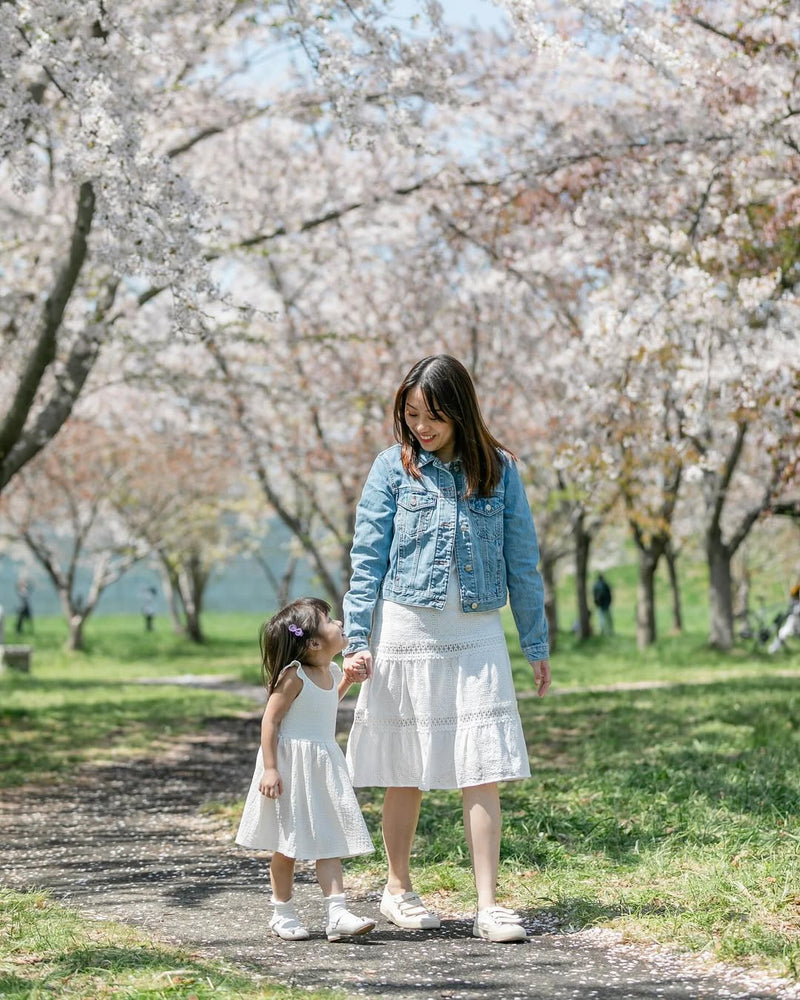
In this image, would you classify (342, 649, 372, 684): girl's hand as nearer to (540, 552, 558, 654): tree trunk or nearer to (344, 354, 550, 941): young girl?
(344, 354, 550, 941): young girl

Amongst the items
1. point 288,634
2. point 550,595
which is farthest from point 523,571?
point 550,595

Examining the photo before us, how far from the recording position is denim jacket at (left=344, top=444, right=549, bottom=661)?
13.0 ft

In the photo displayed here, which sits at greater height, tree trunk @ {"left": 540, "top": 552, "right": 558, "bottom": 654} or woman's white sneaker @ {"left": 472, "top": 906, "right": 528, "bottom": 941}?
tree trunk @ {"left": 540, "top": 552, "right": 558, "bottom": 654}

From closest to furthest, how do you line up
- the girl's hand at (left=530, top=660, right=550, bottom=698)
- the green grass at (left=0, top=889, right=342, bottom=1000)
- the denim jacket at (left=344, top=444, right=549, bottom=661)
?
the green grass at (left=0, top=889, right=342, bottom=1000), the denim jacket at (left=344, top=444, right=549, bottom=661), the girl's hand at (left=530, top=660, right=550, bottom=698)

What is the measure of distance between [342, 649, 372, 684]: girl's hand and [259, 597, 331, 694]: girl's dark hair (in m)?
0.16

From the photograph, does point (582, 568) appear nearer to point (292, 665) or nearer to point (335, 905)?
point (292, 665)

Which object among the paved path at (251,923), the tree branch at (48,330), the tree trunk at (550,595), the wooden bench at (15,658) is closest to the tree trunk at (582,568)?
the tree trunk at (550,595)

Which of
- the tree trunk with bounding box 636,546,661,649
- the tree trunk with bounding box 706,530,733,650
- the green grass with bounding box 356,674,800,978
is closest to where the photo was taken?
the green grass with bounding box 356,674,800,978

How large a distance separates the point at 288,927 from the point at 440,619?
41.9 inches

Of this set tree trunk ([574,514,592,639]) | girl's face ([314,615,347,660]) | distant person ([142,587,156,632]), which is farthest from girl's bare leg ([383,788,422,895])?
distant person ([142,587,156,632])

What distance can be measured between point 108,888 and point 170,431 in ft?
72.4

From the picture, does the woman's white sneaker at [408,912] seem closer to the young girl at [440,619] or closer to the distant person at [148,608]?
the young girl at [440,619]

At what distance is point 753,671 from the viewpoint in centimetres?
1633

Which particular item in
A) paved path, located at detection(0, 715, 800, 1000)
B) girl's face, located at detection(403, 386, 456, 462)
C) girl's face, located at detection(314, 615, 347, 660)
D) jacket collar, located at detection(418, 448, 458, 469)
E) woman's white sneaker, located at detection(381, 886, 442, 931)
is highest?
girl's face, located at detection(403, 386, 456, 462)
